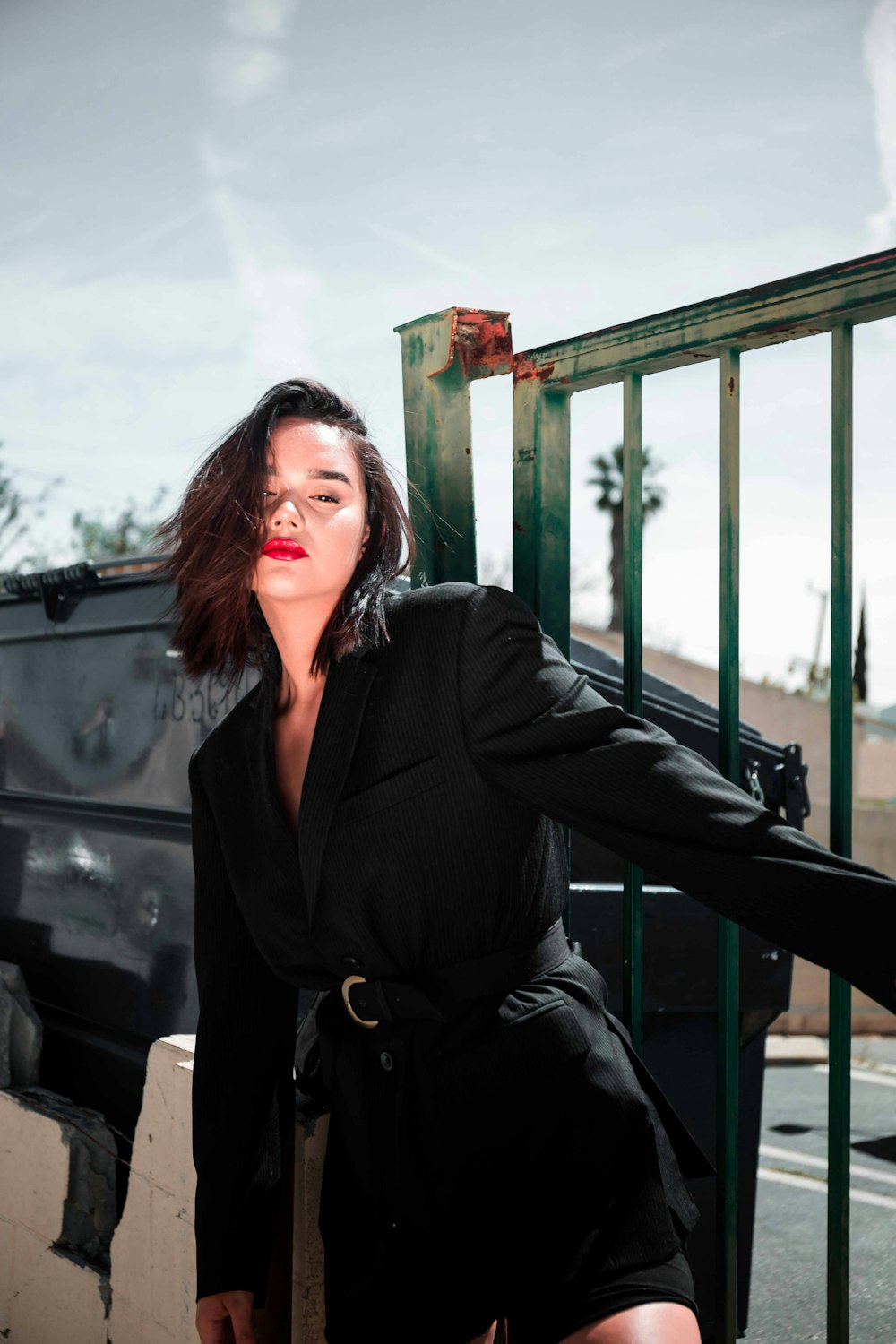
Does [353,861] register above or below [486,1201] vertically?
above

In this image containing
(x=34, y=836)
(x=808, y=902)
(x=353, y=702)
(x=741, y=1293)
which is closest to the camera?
(x=808, y=902)

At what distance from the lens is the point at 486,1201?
1578mm

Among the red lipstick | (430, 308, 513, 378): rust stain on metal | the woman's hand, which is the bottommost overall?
the woman's hand

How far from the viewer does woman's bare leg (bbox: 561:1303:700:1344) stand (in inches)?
54.6

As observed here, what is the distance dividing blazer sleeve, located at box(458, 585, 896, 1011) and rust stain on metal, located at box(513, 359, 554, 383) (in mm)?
497

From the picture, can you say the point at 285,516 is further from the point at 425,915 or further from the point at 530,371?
the point at 425,915

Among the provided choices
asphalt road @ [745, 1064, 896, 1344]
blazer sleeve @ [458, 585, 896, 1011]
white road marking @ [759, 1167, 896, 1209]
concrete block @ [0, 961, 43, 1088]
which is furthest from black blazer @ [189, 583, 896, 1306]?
white road marking @ [759, 1167, 896, 1209]

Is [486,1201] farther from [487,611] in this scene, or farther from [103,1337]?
[103,1337]

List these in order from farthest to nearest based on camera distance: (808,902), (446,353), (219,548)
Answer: (446,353) → (219,548) → (808,902)

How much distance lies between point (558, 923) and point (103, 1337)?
1.85 m

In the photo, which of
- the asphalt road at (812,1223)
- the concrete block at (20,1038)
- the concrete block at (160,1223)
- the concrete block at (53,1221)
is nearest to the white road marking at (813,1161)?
the asphalt road at (812,1223)

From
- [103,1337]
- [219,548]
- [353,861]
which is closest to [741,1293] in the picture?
[103,1337]

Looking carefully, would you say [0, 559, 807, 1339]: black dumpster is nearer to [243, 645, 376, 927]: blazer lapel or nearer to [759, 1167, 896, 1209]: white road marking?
[243, 645, 376, 927]: blazer lapel

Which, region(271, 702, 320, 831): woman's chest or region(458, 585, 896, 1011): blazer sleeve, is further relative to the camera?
region(271, 702, 320, 831): woman's chest
